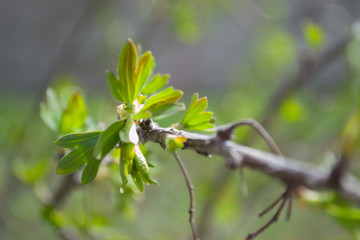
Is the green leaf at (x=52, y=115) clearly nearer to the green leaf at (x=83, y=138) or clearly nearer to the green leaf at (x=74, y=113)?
the green leaf at (x=74, y=113)

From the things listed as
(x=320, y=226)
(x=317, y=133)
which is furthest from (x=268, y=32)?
(x=320, y=226)

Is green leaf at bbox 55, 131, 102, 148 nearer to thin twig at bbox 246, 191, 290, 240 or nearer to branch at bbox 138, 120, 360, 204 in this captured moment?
branch at bbox 138, 120, 360, 204

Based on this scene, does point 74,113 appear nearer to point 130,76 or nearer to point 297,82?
point 130,76

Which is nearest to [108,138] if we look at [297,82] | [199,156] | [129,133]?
[129,133]

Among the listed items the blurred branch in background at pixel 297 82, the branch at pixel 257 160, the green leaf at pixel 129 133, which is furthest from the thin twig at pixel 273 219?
the blurred branch in background at pixel 297 82

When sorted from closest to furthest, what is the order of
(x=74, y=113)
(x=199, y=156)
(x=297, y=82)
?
(x=74, y=113), (x=297, y=82), (x=199, y=156)

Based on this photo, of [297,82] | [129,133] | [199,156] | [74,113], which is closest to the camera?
[129,133]

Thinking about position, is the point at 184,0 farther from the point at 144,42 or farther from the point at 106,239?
the point at 106,239

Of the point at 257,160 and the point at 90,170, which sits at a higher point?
the point at 90,170
